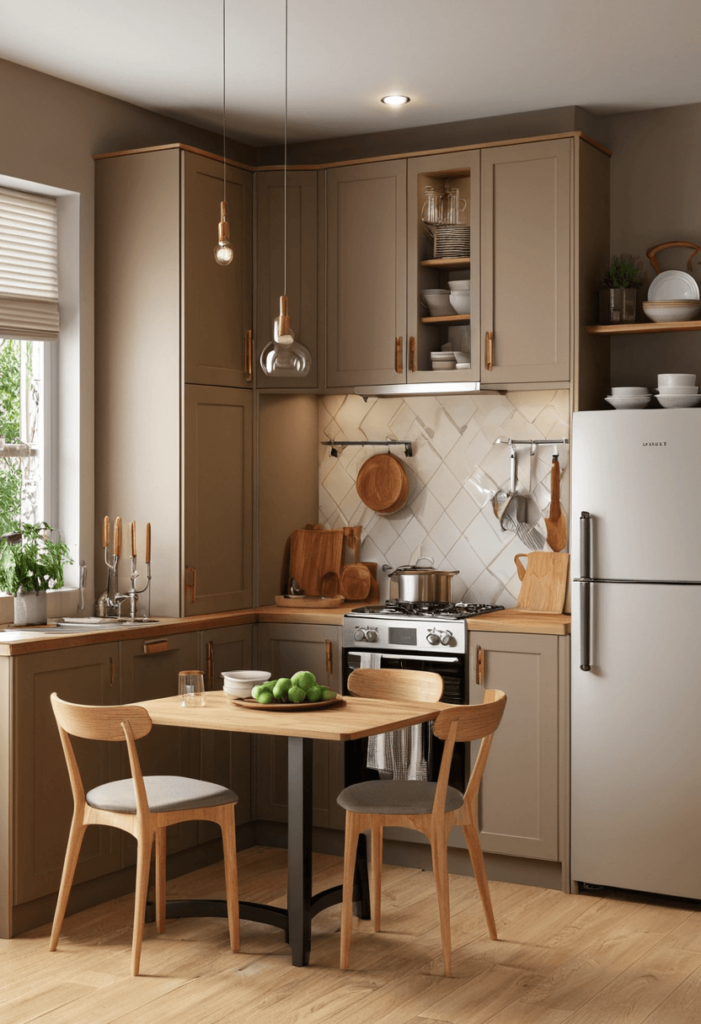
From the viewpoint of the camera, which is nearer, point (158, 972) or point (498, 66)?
point (158, 972)

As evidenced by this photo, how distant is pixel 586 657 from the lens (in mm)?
4324

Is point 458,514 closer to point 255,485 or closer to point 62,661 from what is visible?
point 255,485

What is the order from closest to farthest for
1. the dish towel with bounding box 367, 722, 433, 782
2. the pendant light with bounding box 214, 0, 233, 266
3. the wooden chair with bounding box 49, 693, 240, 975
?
the pendant light with bounding box 214, 0, 233, 266, the wooden chair with bounding box 49, 693, 240, 975, the dish towel with bounding box 367, 722, 433, 782

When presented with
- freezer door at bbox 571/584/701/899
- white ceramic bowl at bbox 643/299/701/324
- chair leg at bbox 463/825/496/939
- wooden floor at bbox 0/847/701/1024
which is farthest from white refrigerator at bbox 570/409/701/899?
chair leg at bbox 463/825/496/939

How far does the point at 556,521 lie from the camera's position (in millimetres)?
4906

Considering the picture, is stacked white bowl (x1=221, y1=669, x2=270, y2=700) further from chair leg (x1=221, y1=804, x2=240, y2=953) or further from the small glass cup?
chair leg (x1=221, y1=804, x2=240, y2=953)

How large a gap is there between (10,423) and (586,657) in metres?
2.35

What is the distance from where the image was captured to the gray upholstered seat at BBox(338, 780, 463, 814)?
141 inches

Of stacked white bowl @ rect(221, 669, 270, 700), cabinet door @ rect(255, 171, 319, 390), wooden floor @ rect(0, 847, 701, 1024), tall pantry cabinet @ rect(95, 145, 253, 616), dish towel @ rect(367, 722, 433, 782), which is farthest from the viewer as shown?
cabinet door @ rect(255, 171, 319, 390)

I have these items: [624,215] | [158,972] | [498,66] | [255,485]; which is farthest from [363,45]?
[158,972]

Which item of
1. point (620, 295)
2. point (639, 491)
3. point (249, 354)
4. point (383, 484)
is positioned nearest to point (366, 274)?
point (249, 354)

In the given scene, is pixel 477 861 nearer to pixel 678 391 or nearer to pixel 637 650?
pixel 637 650

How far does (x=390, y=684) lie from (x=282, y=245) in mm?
1991

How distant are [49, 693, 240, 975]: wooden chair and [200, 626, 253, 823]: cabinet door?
905mm
